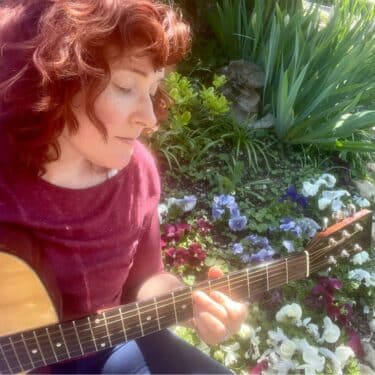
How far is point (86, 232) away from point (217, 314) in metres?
0.39

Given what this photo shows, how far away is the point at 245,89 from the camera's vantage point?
9.96 feet

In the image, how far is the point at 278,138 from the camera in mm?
2994

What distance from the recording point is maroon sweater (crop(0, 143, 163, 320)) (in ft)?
3.59

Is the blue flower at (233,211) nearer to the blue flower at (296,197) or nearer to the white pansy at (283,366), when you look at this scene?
the blue flower at (296,197)

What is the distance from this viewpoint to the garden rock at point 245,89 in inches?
119

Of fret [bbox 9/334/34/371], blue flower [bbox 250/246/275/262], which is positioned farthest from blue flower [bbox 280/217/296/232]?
fret [bbox 9/334/34/371]

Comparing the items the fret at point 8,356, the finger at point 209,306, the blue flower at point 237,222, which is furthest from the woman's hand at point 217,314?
the blue flower at point 237,222

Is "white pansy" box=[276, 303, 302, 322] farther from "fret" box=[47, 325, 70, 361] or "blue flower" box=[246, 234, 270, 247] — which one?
"fret" box=[47, 325, 70, 361]

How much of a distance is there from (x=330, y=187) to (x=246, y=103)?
2.59 feet

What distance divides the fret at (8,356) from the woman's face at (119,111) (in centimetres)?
46

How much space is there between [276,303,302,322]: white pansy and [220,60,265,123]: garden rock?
4.52 feet

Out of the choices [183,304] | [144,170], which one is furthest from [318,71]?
[183,304]

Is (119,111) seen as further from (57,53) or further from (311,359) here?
(311,359)


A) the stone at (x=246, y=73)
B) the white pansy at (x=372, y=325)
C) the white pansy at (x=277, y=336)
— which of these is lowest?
the white pansy at (x=372, y=325)
